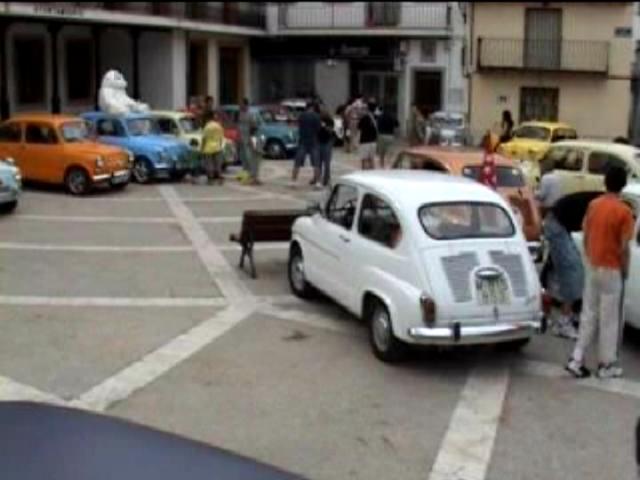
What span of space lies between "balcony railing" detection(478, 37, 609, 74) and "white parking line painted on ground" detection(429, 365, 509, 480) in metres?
28.5

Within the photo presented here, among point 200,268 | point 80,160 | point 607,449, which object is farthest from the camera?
point 80,160

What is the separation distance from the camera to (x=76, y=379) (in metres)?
8.09

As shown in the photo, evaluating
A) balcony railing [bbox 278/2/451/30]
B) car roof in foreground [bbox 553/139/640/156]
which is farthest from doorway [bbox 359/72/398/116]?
car roof in foreground [bbox 553/139/640/156]

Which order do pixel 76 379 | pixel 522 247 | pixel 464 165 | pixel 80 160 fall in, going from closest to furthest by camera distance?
pixel 76 379 → pixel 522 247 → pixel 464 165 → pixel 80 160

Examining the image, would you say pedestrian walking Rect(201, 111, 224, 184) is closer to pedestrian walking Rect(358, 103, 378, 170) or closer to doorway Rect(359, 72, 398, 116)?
pedestrian walking Rect(358, 103, 378, 170)

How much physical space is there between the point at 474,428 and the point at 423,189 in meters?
2.79

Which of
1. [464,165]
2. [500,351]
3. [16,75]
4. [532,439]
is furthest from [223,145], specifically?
[532,439]

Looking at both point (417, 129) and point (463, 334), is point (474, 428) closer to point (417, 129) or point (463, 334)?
point (463, 334)

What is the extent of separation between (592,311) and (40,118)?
1479 cm

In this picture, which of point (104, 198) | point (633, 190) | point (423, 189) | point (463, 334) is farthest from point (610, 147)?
point (104, 198)

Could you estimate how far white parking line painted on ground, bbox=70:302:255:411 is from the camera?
25.1 feet

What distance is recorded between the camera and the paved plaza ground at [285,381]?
21.9 feet

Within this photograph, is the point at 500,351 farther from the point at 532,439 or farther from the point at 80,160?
the point at 80,160

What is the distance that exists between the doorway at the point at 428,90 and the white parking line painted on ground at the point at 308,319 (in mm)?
30950
